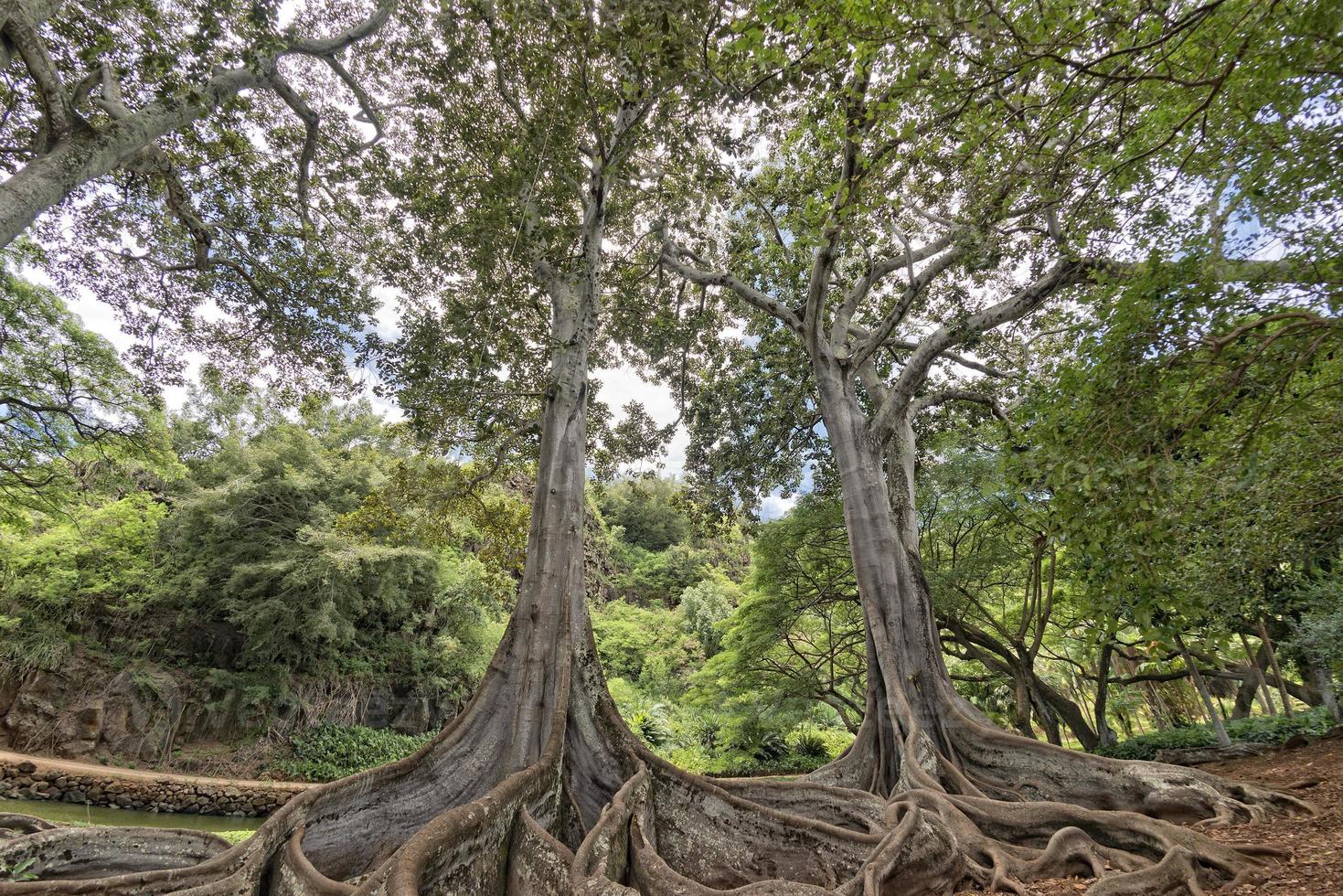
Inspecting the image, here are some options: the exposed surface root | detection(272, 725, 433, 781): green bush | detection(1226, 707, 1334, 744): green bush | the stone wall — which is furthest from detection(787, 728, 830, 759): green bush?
the stone wall

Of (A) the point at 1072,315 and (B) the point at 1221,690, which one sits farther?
(B) the point at 1221,690

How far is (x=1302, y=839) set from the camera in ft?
10.5

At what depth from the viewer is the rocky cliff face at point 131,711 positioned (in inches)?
476

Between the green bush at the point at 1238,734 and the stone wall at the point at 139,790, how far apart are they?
14.9 meters

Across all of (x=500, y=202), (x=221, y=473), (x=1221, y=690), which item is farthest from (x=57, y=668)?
(x=1221, y=690)

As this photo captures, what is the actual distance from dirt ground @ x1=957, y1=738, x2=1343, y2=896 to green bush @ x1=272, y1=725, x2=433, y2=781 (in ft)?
49.6

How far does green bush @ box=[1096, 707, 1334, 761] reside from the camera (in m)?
7.27

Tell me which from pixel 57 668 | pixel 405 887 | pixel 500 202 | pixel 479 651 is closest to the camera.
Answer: pixel 405 887

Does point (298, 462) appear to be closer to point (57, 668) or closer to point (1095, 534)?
point (57, 668)

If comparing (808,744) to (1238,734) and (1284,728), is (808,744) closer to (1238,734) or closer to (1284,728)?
(1238,734)

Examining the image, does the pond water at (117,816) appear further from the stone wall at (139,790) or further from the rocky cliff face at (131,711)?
the rocky cliff face at (131,711)

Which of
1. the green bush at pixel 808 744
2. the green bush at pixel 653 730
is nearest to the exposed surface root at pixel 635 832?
the green bush at pixel 808 744

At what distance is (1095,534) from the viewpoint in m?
2.69

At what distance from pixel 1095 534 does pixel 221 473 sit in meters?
20.6
